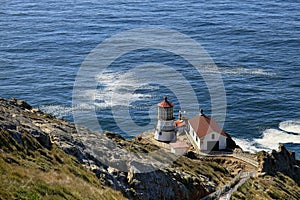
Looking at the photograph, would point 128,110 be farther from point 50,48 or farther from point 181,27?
point 181,27

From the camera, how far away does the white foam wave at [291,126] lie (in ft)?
271

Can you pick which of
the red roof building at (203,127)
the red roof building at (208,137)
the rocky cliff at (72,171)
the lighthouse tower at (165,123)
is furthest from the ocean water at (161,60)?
the rocky cliff at (72,171)

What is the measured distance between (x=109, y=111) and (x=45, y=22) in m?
80.1

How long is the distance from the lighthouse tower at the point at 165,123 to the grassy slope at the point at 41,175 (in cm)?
2840

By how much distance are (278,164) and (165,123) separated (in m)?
13.5

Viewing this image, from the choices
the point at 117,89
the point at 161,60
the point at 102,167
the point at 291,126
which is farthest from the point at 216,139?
the point at 161,60

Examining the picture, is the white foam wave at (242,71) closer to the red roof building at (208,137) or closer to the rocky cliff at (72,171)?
the red roof building at (208,137)

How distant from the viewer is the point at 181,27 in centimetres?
15275

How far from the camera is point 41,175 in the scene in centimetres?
2541

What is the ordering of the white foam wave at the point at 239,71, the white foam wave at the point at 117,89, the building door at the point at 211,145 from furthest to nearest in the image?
the white foam wave at the point at 239,71 → the white foam wave at the point at 117,89 → the building door at the point at 211,145

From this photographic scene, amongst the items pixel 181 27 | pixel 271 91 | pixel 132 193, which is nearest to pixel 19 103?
pixel 132 193

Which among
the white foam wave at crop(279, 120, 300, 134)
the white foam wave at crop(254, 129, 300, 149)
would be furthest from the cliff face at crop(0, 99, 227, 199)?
the white foam wave at crop(279, 120, 300, 134)

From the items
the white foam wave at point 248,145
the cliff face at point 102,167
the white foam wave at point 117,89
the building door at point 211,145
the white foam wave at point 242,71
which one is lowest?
the white foam wave at point 248,145

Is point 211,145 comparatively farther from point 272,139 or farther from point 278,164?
point 272,139
